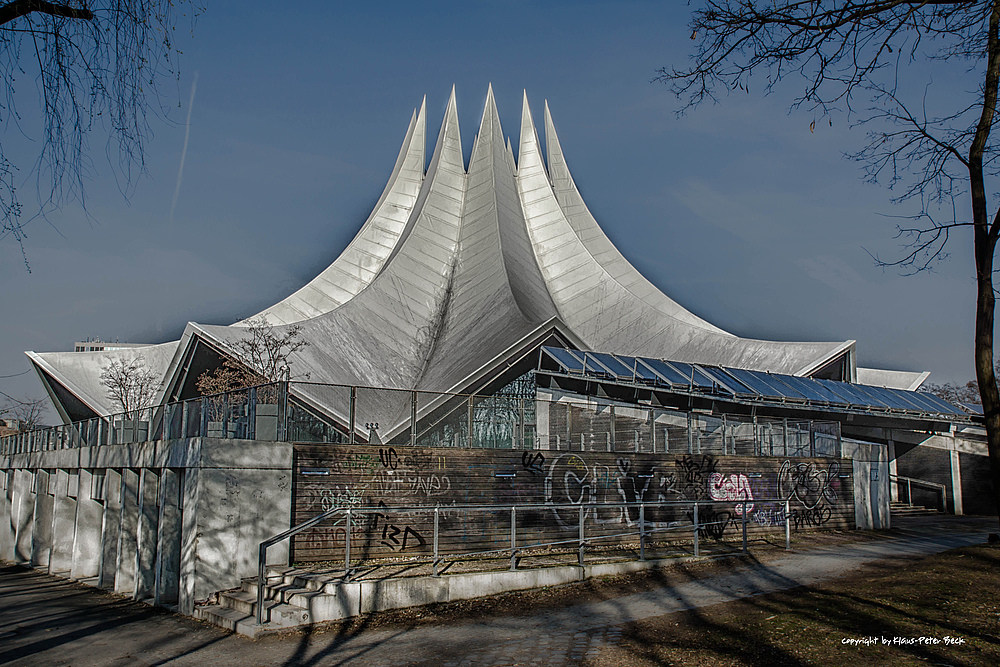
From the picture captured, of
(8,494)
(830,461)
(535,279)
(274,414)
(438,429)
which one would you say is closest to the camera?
(274,414)

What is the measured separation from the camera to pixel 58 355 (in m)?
36.2

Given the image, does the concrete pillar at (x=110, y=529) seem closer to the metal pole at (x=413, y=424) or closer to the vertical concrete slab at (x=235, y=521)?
the vertical concrete slab at (x=235, y=521)

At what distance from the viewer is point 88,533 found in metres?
16.2

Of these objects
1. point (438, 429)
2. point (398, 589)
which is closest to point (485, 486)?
point (438, 429)

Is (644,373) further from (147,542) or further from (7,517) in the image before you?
(7,517)

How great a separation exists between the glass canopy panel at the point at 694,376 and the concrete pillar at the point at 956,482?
8629 millimetres

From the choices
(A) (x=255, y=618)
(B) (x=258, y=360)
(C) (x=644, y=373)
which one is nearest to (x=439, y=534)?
(A) (x=255, y=618)

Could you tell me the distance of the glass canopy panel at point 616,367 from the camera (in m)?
23.3

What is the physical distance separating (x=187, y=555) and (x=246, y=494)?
1045 mm

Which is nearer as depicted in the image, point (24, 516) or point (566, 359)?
point (24, 516)

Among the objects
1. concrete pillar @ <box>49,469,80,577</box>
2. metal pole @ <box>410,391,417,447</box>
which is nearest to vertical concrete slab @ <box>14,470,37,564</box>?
concrete pillar @ <box>49,469,80,577</box>

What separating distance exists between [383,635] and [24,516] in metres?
16.9

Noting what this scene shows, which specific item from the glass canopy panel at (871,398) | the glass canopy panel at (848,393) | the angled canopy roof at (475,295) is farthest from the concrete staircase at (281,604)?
the glass canopy panel at (871,398)

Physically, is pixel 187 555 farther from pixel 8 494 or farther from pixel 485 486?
pixel 8 494
